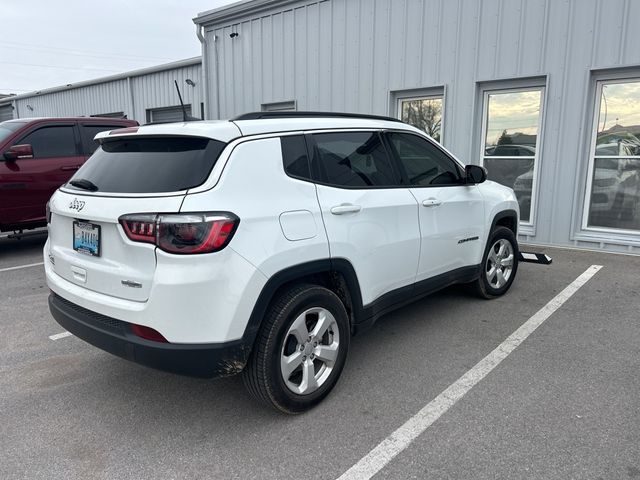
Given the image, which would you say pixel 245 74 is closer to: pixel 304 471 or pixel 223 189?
pixel 223 189

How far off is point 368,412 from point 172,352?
124cm

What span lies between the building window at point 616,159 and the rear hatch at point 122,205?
20.8 feet

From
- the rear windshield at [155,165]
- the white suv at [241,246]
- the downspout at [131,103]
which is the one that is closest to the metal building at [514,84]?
the white suv at [241,246]

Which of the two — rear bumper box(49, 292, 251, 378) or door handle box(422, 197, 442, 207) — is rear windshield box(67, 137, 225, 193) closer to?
rear bumper box(49, 292, 251, 378)

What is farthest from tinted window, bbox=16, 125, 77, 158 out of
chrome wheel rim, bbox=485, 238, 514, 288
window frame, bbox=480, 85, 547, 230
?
window frame, bbox=480, 85, 547, 230

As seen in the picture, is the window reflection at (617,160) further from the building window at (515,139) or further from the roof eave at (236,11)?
the roof eave at (236,11)

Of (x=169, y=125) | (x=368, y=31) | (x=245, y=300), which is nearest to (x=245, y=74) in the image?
(x=368, y=31)

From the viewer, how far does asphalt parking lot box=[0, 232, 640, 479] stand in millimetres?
2473

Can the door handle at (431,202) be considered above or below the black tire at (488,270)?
above

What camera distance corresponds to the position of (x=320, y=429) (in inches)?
110

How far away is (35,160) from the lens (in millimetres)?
7164

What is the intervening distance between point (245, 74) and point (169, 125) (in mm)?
8435

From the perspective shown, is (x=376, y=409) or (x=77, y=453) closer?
(x=77, y=453)

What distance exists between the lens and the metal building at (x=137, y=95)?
13.4 m
